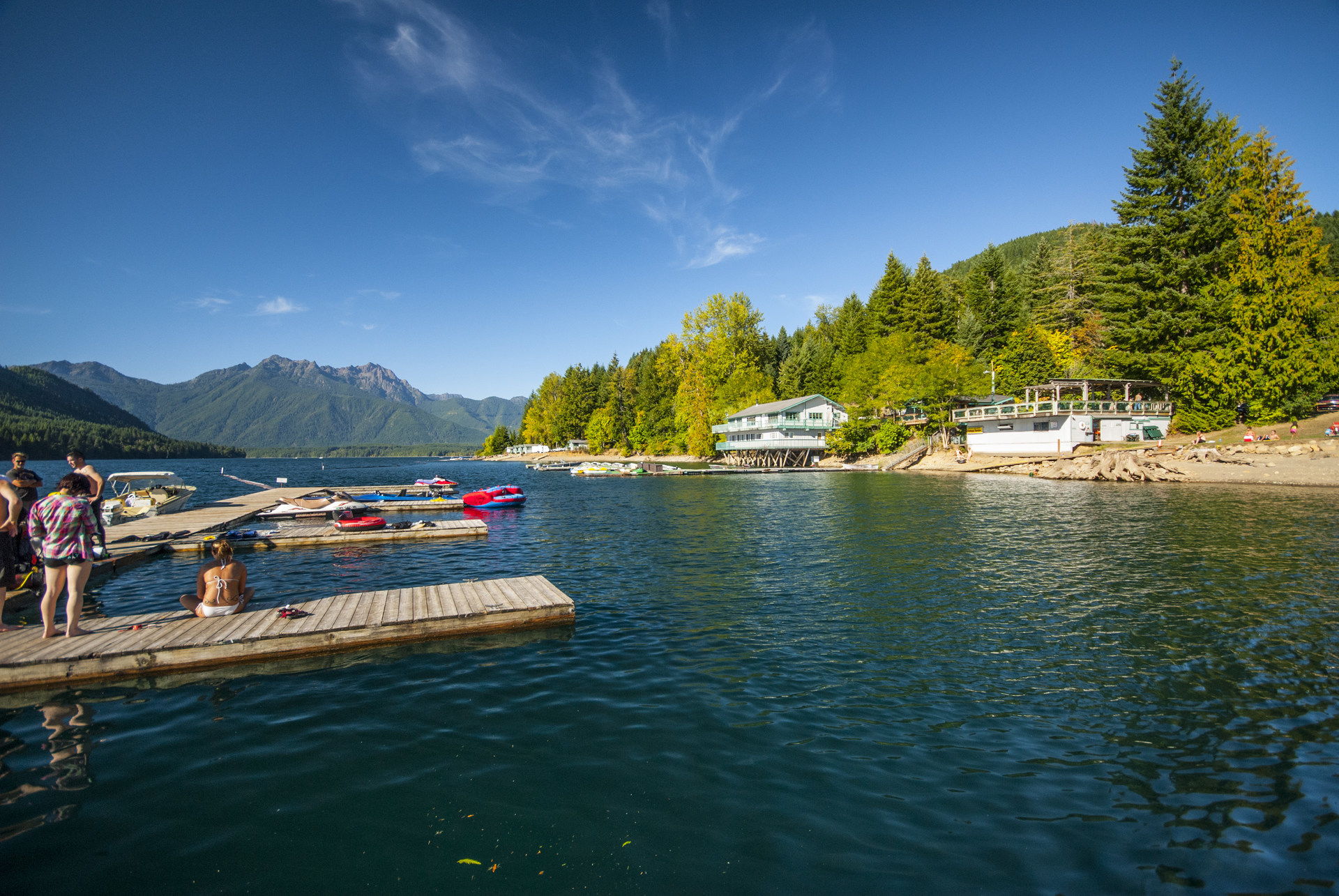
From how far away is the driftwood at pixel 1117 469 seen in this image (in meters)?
44.0

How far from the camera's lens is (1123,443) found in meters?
55.1

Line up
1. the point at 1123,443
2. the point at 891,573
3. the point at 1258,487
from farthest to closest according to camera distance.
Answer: the point at 1123,443
the point at 1258,487
the point at 891,573

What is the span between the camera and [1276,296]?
1825 inches

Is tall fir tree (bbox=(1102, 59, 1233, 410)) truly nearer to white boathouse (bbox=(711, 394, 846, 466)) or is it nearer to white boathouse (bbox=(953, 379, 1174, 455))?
white boathouse (bbox=(953, 379, 1174, 455))

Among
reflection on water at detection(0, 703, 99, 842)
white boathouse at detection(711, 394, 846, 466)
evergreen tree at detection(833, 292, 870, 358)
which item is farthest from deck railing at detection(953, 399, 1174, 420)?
reflection on water at detection(0, 703, 99, 842)

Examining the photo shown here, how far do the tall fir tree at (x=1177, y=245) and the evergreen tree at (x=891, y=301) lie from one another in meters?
32.2

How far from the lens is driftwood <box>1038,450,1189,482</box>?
44.0 metres

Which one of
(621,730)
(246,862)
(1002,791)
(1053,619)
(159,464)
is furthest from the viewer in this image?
(159,464)

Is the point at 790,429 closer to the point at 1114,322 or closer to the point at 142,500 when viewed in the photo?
the point at 1114,322

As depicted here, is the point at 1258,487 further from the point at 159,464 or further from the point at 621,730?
the point at 159,464

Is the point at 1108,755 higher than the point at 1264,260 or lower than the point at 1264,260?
lower

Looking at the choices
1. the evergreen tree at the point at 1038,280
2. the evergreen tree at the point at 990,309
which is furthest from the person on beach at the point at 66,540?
the evergreen tree at the point at 1038,280

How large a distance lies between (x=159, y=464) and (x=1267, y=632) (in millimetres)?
218738

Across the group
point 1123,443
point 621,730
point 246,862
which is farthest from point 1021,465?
point 246,862
